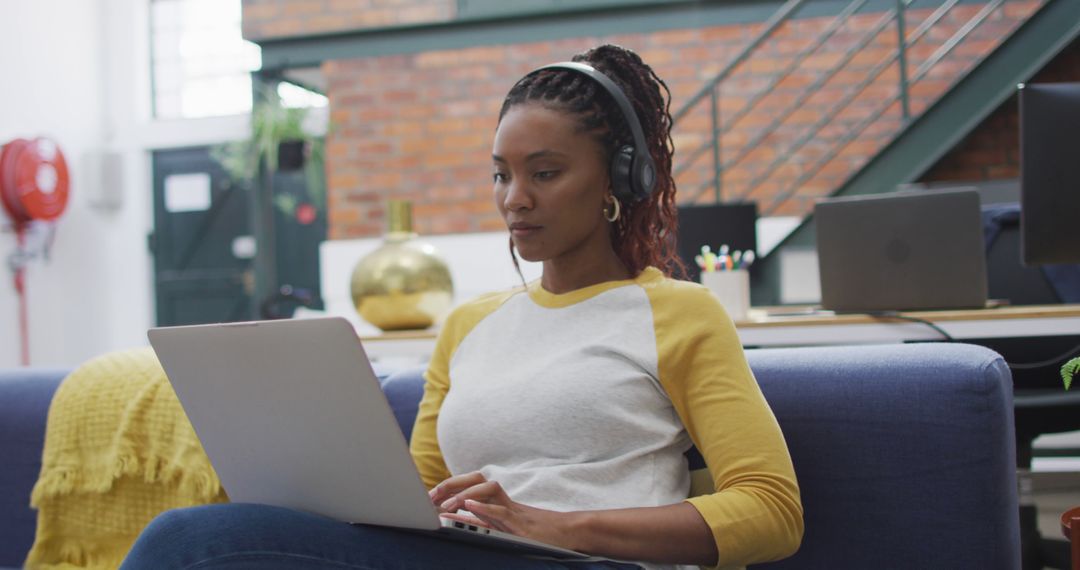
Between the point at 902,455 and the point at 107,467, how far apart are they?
3.90ft

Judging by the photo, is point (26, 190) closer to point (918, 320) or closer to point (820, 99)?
point (820, 99)

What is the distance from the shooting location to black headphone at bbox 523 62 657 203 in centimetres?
127

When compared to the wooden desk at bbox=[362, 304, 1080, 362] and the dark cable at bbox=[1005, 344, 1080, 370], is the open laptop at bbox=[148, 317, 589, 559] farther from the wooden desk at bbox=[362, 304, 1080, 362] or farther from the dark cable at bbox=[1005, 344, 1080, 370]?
the wooden desk at bbox=[362, 304, 1080, 362]

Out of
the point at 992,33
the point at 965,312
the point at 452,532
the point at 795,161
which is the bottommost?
the point at 452,532

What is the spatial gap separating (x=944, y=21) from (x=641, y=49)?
140cm

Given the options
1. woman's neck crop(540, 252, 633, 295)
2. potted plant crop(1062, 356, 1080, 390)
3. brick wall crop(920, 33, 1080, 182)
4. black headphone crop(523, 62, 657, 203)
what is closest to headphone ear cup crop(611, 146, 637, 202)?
black headphone crop(523, 62, 657, 203)

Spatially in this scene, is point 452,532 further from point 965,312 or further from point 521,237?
point 965,312

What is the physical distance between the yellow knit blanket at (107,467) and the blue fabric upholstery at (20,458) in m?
0.08

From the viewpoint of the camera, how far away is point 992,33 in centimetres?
487

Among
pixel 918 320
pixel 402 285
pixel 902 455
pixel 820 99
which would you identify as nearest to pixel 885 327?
pixel 918 320

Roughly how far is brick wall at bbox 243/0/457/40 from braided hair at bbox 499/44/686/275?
4.24 metres

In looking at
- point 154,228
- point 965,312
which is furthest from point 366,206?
point 965,312

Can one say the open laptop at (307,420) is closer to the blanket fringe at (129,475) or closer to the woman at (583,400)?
the woman at (583,400)

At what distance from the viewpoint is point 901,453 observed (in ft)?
4.22
